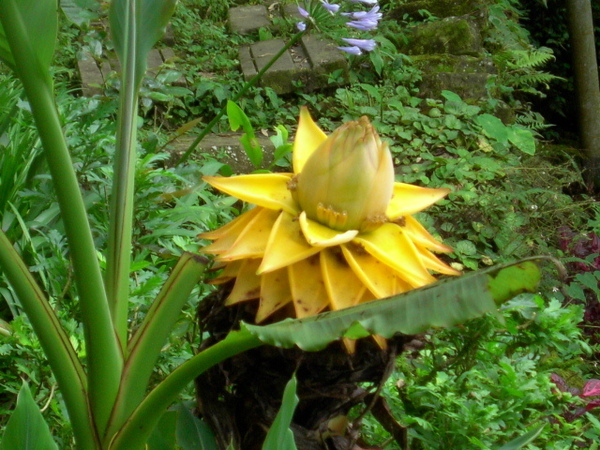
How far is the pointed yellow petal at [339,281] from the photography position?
65 centimetres

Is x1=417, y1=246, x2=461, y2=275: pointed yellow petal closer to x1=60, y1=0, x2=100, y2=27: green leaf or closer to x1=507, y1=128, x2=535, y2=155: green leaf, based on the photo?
x1=60, y1=0, x2=100, y2=27: green leaf

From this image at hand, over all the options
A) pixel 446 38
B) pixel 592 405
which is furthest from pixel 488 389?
pixel 446 38

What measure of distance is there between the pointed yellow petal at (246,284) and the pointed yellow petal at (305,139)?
134mm

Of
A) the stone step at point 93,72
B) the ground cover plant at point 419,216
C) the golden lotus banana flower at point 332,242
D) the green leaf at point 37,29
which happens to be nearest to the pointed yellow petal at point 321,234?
the golden lotus banana flower at point 332,242

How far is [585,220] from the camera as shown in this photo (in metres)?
3.56

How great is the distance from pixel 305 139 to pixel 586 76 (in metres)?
4.45

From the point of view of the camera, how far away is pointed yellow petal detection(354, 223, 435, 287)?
654 millimetres

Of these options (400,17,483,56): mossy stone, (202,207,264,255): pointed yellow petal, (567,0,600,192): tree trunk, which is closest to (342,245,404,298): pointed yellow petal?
(202,207,264,255): pointed yellow petal

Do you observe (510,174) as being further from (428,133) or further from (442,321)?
(442,321)

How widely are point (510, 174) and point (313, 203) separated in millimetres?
2896

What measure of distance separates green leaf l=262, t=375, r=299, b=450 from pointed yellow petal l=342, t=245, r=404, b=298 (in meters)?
0.12

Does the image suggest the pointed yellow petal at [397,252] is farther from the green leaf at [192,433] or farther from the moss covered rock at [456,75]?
the moss covered rock at [456,75]

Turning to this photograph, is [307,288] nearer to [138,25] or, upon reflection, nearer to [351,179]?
[351,179]

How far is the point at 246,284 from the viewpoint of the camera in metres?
0.68
